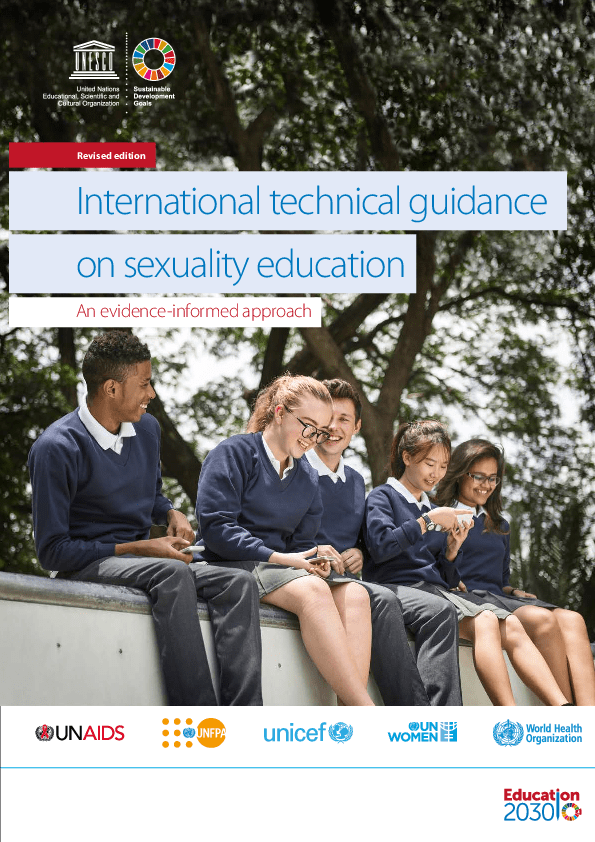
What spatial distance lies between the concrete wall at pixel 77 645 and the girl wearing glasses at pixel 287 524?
19 centimetres

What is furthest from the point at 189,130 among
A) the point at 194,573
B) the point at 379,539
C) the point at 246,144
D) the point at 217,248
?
the point at 194,573

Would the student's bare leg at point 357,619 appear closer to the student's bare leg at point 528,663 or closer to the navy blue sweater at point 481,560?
the student's bare leg at point 528,663

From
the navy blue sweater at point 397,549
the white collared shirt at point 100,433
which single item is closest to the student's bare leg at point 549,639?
the navy blue sweater at point 397,549

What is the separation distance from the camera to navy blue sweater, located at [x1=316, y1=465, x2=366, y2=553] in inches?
116

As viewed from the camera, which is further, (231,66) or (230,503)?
(231,66)

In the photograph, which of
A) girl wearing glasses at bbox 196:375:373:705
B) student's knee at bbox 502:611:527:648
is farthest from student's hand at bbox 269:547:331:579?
student's knee at bbox 502:611:527:648

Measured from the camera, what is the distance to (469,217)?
377 centimetres

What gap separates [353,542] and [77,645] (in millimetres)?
1172

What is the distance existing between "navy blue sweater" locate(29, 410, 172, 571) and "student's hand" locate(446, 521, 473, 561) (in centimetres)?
94

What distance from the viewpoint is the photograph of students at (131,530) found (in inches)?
84.7
